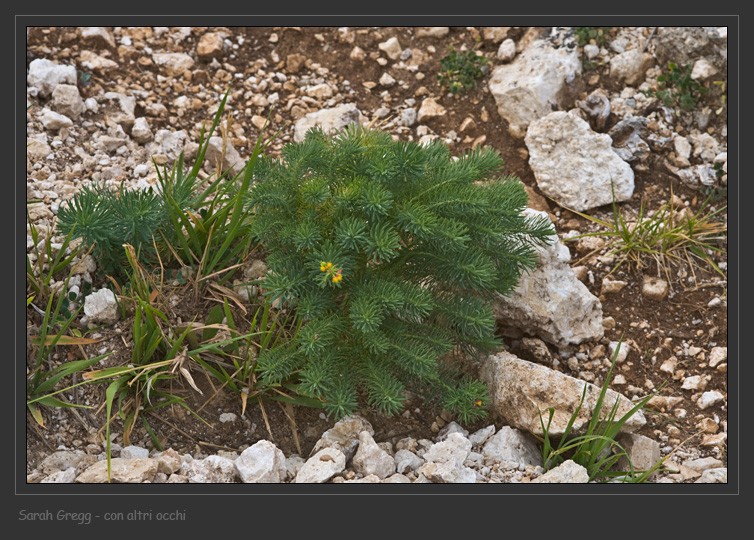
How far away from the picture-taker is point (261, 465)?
2840 mm

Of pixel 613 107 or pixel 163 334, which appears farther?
pixel 613 107

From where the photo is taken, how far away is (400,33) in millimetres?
5203

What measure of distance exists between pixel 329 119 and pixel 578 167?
1.62m

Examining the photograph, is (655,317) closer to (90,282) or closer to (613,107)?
(613,107)

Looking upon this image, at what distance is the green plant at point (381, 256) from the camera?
9.33 ft

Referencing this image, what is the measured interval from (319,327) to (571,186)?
2.21 metres

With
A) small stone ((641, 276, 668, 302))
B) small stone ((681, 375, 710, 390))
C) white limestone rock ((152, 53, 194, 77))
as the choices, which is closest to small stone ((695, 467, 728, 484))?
small stone ((681, 375, 710, 390))

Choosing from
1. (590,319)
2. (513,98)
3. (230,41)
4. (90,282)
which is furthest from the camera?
(230,41)

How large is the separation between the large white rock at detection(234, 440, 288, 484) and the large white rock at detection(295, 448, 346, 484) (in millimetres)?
88

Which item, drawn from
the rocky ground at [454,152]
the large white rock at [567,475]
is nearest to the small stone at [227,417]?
the rocky ground at [454,152]

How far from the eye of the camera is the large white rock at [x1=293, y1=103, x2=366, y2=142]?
4.58m

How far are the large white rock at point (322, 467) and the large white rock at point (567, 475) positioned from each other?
2.63 feet

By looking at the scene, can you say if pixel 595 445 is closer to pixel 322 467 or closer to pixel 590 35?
pixel 322 467

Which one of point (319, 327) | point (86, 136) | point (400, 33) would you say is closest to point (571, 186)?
point (400, 33)
